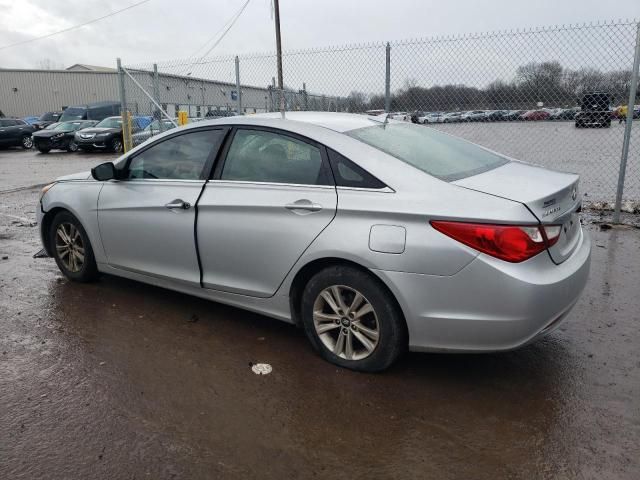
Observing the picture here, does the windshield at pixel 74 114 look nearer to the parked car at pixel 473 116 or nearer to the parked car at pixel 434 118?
the parked car at pixel 434 118

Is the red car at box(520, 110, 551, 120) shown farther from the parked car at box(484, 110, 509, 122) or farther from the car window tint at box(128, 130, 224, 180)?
the car window tint at box(128, 130, 224, 180)

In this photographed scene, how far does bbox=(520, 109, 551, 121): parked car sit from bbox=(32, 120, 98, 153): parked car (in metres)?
18.5

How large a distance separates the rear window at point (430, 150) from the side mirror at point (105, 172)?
6.70ft

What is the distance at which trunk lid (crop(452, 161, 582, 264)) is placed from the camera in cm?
285

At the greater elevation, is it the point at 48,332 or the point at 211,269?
the point at 211,269

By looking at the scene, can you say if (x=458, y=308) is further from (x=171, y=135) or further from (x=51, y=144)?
(x=51, y=144)

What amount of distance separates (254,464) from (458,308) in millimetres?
1276

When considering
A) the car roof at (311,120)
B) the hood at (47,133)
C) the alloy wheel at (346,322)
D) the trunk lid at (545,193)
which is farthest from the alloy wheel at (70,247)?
the hood at (47,133)

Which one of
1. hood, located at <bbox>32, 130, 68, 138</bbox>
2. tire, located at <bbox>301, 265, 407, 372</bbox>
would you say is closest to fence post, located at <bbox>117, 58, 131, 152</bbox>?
tire, located at <bbox>301, 265, 407, 372</bbox>

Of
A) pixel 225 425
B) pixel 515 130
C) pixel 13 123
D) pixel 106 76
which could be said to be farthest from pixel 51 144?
pixel 106 76

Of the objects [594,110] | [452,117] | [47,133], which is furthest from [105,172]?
[47,133]

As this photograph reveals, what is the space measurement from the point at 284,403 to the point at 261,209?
1.20m

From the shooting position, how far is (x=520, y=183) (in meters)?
3.10

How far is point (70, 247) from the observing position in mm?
4863
